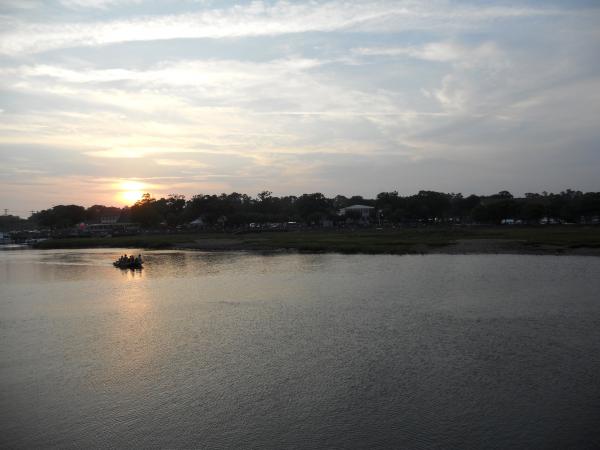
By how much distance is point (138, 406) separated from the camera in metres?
14.8

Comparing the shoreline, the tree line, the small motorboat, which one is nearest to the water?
the small motorboat

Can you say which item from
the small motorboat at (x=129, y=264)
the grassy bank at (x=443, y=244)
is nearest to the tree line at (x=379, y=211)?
the grassy bank at (x=443, y=244)

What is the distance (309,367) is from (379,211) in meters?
120

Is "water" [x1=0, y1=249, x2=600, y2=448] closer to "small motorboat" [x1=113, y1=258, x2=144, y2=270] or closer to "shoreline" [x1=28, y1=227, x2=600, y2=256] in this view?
"small motorboat" [x1=113, y1=258, x2=144, y2=270]

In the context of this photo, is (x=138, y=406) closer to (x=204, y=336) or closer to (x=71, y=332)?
(x=204, y=336)

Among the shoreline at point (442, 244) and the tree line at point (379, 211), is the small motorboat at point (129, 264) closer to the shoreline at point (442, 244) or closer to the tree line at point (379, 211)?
the shoreline at point (442, 244)

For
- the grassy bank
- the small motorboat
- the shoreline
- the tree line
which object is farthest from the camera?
the tree line

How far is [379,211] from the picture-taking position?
446 ft

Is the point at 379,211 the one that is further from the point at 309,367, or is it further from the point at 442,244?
the point at 309,367

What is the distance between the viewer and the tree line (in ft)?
355

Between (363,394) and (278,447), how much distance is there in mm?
3814

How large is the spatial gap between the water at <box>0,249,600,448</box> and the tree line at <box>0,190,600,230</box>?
78.8 meters

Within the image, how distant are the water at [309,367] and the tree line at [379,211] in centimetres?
7883

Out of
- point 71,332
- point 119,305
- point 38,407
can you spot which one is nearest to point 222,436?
point 38,407
